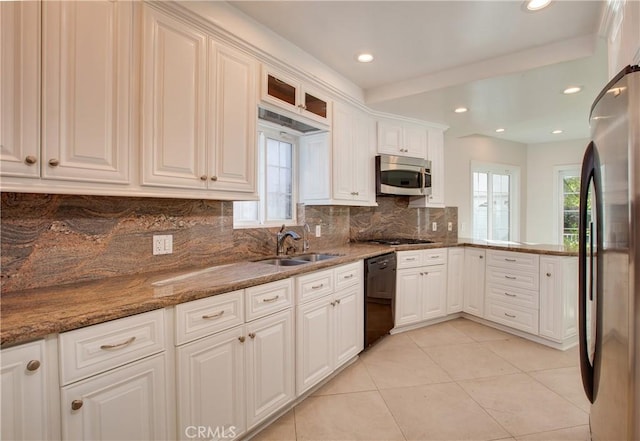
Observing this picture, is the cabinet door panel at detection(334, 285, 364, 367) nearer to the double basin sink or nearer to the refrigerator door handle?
the double basin sink

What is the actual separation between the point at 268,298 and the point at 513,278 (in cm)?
273

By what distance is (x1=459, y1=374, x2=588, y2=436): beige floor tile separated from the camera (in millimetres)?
1964

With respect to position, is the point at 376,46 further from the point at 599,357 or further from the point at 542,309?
the point at 542,309

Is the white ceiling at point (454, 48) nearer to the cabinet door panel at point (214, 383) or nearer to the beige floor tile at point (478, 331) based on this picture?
the cabinet door panel at point (214, 383)

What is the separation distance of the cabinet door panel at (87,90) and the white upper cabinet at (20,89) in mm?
30

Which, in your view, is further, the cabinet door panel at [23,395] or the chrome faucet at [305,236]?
the chrome faucet at [305,236]

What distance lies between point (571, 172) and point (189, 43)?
6.24 meters

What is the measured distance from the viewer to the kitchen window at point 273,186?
2.68 meters

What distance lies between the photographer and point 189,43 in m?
1.77

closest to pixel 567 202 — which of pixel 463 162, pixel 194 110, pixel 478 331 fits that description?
pixel 463 162

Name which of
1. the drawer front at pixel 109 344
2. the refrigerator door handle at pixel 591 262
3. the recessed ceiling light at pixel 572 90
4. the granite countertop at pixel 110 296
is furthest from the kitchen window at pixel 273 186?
the recessed ceiling light at pixel 572 90

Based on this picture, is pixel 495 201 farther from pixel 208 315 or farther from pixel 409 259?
pixel 208 315

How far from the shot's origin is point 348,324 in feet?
8.54

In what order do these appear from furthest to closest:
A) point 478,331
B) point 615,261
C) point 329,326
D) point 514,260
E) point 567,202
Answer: point 567,202, point 478,331, point 514,260, point 329,326, point 615,261
